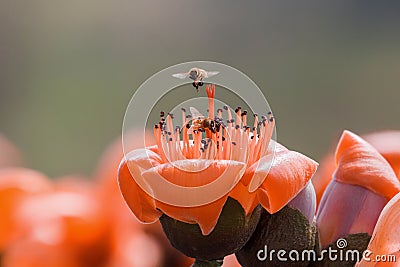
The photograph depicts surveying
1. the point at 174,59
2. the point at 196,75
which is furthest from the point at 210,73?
the point at 174,59

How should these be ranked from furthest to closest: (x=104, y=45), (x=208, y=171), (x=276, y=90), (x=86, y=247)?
(x=104, y=45)
(x=276, y=90)
(x=86, y=247)
(x=208, y=171)

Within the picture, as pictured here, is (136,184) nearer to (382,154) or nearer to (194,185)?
(194,185)

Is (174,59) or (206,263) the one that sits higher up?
(206,263)

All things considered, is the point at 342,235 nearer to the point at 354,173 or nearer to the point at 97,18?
the point at 354,173

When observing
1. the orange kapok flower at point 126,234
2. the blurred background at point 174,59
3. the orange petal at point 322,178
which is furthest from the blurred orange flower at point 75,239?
the blurred background at point 174,59

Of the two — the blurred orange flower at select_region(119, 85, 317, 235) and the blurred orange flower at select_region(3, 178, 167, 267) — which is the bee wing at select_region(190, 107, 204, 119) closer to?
the blurred orange flower at select_region(119, 85, 317, 235)

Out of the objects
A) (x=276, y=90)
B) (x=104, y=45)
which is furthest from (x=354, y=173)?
(x=104, y=45)
